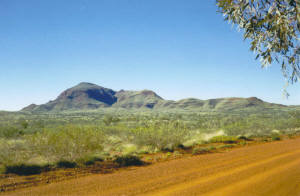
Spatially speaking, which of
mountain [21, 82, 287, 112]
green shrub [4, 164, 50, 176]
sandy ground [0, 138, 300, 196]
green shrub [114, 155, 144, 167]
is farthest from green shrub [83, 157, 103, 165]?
mountain [21, 82, 287, 112]

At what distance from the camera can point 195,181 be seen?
5.36 m

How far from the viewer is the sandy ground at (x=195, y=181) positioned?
15.4 ft

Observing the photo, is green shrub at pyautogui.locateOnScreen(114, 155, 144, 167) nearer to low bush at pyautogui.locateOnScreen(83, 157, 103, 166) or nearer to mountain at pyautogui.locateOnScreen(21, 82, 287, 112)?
low bush at pyautogui.locateOnScreen(83, 157, 103, 166)

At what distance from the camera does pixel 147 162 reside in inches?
306

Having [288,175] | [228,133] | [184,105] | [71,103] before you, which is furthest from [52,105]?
[288,175]

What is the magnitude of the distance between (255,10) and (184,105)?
120 meters

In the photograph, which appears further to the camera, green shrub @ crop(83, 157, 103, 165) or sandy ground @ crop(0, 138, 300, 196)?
green shrub @ crop(83, 157, 103, 165)

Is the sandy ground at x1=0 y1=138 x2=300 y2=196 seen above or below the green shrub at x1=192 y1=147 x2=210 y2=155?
above

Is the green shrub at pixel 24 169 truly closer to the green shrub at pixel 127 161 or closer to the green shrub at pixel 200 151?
the green shrub at pixel 127 161

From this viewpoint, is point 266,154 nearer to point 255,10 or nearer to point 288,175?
point 288,175

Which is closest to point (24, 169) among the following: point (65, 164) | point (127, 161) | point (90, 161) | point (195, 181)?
point (65, 164)

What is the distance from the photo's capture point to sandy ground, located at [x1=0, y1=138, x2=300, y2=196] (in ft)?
15.4

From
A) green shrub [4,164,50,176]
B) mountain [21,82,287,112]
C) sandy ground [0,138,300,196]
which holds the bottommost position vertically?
green shrub [4,164,50,176]

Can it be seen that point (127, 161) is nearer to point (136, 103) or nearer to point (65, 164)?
point (65, 164)
